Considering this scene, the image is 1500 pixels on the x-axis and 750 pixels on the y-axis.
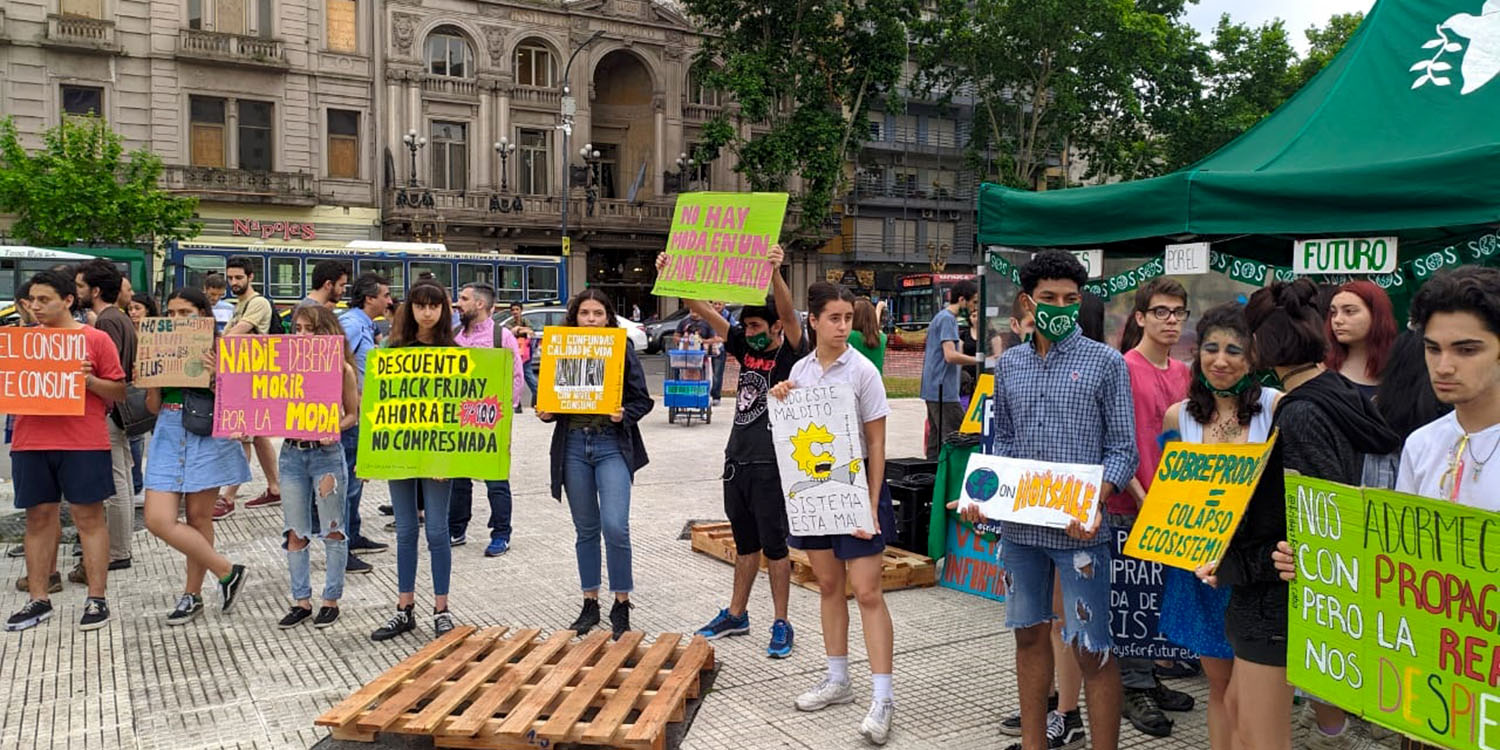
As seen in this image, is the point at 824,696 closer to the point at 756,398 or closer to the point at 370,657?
the point at 756,398

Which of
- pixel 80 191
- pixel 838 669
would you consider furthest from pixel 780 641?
pixel 80 191

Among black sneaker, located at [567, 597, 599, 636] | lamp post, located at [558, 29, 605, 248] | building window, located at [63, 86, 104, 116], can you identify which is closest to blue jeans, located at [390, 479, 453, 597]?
black sneaker, located at [567, 597, 599, 636]

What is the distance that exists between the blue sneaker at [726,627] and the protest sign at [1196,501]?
265cm

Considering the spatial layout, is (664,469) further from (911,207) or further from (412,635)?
(911,207)

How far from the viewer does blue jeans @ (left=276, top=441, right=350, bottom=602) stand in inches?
237

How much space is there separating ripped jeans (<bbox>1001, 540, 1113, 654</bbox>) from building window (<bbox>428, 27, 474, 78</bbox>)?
37.5 m

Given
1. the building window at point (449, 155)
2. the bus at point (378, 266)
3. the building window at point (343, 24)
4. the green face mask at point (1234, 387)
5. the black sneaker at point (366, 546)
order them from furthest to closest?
the building window at point (449, 155) → the building window at point (343, 24) → the bus at point (378, 266) → the black sneaker at point (366, 546) → the green face mask at point (1234, 387)

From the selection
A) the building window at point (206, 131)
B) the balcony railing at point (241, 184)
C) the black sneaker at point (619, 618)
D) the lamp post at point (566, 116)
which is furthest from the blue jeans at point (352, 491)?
the building window at point (206, 131)

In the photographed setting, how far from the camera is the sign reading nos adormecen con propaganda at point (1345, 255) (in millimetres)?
5543

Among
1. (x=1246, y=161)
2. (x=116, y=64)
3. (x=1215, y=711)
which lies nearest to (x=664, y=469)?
(x=1246, y=161)

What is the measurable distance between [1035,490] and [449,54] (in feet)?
125

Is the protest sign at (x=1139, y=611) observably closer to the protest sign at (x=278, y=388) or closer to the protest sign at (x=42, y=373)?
the protest sign at (x=278, y=388)

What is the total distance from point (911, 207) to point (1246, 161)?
46942 millimetres

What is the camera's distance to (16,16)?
1235 inches
